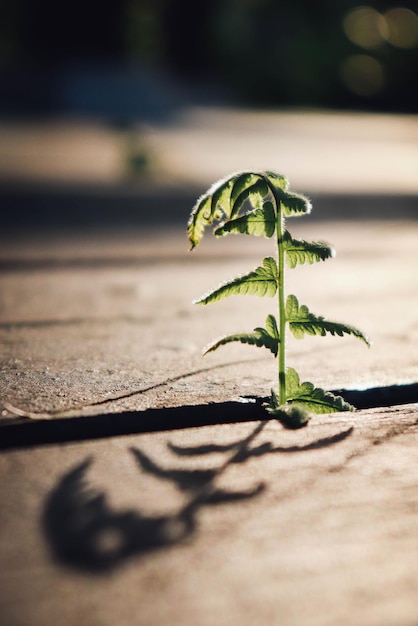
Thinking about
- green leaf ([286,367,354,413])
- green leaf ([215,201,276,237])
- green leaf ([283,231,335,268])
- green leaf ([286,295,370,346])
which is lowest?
green leaf ([286,367,354,413])

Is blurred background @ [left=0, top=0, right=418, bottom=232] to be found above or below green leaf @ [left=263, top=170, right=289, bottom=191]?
above

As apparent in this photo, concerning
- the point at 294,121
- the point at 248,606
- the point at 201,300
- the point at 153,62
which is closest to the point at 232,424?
the point at 201,300

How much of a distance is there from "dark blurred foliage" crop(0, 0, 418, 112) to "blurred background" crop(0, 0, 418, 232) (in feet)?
0.14

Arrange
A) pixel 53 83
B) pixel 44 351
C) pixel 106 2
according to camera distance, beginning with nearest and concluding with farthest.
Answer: pixel 44 351 < pixel 53 83 < pixel 106 2

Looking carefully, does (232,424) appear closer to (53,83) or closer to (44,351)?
(44,351)

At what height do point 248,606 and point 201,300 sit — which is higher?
point 201,300

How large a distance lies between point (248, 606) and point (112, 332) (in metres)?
0.91

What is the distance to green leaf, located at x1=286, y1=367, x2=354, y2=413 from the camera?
39.9 inches

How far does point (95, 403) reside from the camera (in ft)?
3.42

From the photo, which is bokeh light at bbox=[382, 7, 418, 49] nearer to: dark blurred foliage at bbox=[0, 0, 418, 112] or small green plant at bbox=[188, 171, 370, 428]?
dark blurred foliage at bbox=[0, 0, 418, 112]

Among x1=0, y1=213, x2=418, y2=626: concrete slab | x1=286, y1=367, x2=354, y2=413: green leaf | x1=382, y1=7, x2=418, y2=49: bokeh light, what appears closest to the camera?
x1=0, y1=213, x2=418, y2=626: concrete slab

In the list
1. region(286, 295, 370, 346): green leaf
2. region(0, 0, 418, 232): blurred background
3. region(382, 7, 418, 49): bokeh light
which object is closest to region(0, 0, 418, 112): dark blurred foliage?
region(0, 0, 418, 232): blurred background

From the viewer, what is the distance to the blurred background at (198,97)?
15.3 feet

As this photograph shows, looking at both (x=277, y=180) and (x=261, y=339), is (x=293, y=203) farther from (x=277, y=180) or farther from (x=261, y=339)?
(x=261, y=339)
